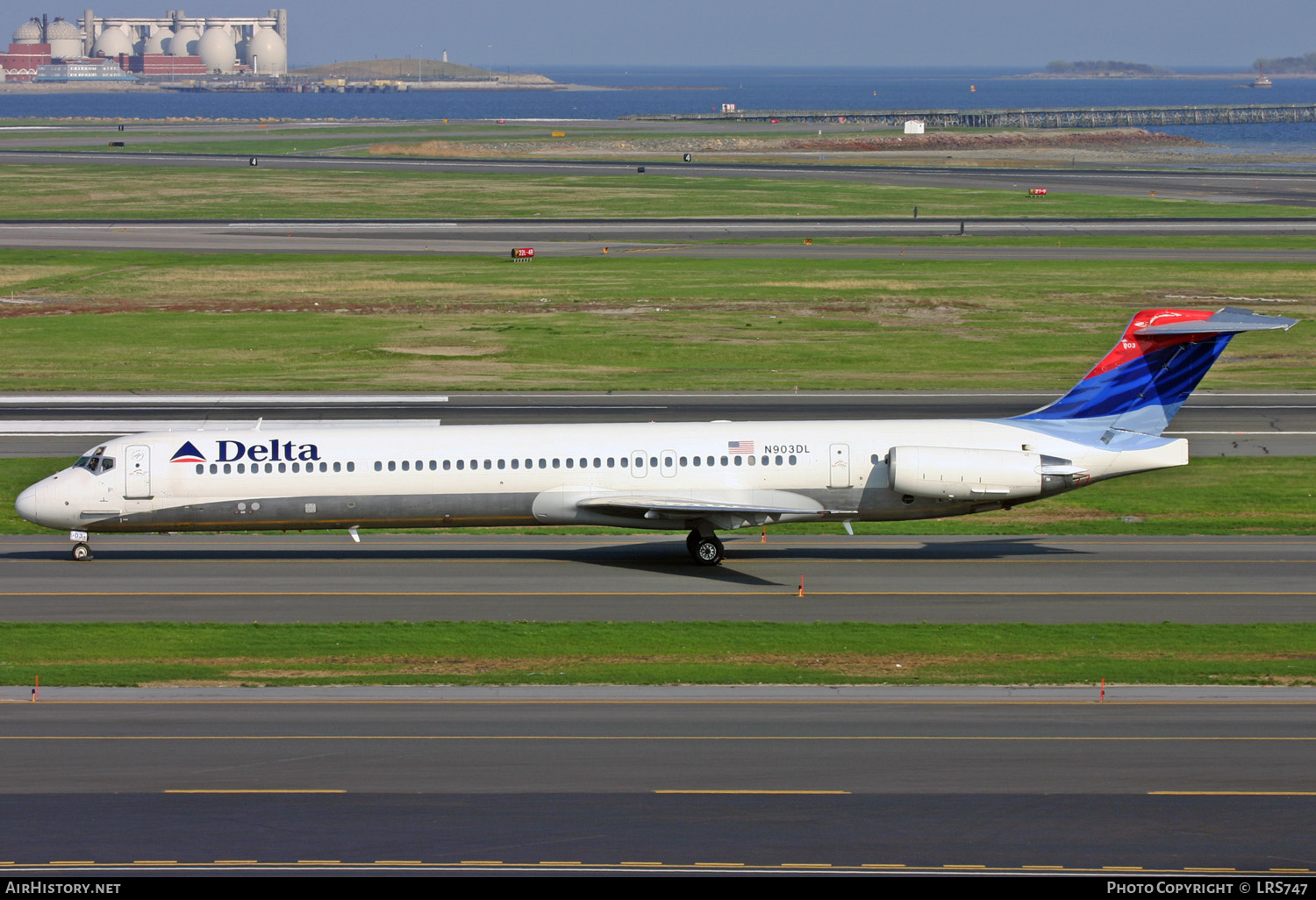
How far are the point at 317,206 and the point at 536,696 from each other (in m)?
105

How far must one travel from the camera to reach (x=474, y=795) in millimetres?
21250

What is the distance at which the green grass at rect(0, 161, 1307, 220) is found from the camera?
117500 millimetres

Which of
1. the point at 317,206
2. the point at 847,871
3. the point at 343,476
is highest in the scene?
the point at 317,206

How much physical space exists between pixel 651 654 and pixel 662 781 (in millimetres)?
7208

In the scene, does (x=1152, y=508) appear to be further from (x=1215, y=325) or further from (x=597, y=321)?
(x=597, y=321)

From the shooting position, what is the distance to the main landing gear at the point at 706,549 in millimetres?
36562

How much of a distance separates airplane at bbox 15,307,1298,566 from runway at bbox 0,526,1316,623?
1436 mm

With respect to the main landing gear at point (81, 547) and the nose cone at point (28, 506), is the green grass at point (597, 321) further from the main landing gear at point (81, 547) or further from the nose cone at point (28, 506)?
the nose cone at point (28, 506)

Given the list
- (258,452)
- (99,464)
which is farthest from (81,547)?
(258,452)

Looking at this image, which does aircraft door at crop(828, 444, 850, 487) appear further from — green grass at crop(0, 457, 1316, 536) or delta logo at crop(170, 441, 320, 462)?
delta logo at crop(170, 441, 320, 462)

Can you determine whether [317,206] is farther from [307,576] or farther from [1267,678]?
[1267,678]

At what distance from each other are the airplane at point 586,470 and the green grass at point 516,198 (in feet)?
265

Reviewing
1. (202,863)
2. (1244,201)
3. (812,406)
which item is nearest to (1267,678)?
(202,863)

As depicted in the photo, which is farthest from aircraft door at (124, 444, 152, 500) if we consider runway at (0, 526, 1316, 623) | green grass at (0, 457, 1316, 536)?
green grass at (0, 457, 1316, 536)
